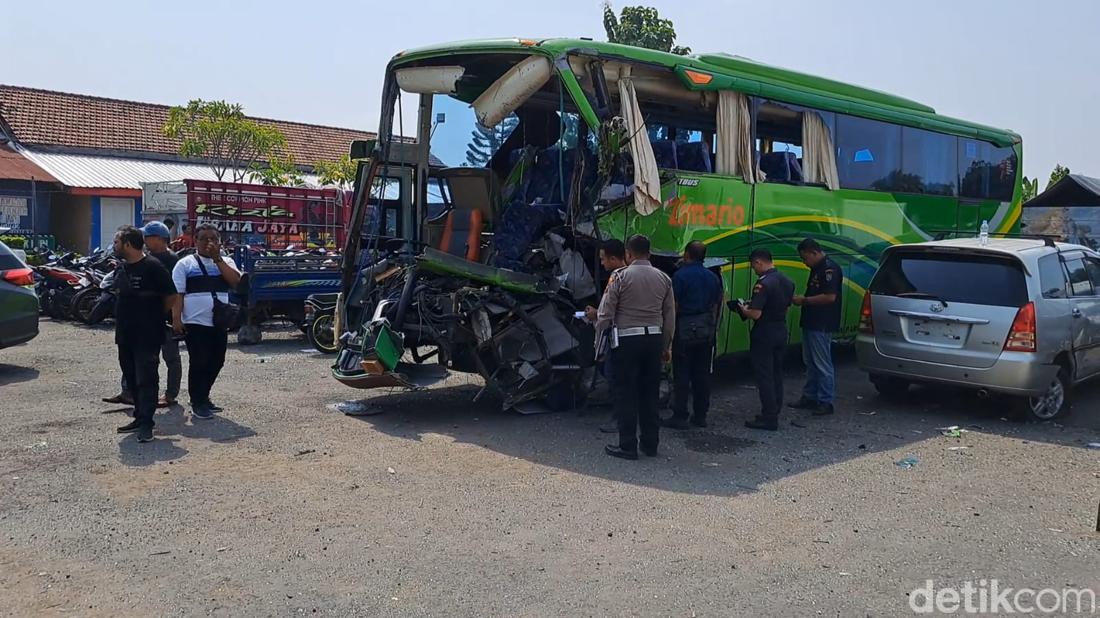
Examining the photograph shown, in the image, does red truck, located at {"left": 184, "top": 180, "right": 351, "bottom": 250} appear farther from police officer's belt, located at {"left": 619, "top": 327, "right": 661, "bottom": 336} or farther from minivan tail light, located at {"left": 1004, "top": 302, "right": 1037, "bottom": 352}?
minivan tail light, located at {"left": 1004, "top": 302, "right": 1037, "bottom": 352}

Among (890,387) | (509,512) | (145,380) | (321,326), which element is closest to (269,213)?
(321,326)

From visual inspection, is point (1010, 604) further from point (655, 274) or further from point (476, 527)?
point (655, 274)

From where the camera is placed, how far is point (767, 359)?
8.22 metres

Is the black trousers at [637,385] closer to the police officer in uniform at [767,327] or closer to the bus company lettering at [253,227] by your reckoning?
the police officer in uniform at [767,327]

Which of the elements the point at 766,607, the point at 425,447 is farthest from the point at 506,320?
the point at 766,607

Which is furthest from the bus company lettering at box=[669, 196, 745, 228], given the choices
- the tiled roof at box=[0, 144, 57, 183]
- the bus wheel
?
the tiled roof at box=[0, 144, 57, 183]

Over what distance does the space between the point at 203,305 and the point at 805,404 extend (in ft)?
19.1

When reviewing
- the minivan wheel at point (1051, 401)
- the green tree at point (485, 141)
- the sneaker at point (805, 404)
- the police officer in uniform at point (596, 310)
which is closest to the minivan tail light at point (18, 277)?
the green tree at point (485, 141)

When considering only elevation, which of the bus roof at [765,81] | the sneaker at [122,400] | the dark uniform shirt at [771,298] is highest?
the bus roof at [765,81]

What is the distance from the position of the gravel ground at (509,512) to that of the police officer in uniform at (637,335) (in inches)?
11.5

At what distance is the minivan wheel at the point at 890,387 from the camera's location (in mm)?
9656

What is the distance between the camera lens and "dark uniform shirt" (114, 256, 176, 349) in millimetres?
7180

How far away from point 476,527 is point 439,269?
3304 mm

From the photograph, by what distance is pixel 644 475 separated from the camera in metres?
6.60
